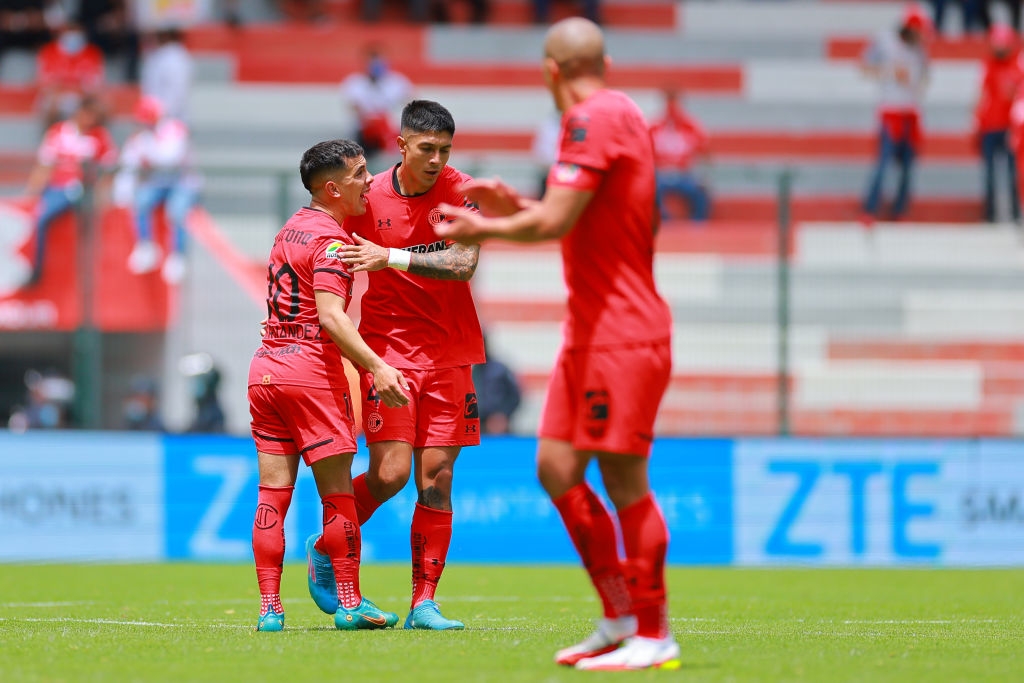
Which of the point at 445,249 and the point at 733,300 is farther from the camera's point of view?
the point at 733,300

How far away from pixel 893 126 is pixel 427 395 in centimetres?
1387

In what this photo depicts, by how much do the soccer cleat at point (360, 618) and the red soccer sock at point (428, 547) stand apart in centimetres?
22

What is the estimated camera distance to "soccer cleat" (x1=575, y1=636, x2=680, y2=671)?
5855mm

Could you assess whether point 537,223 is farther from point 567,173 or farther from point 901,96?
point 901,96

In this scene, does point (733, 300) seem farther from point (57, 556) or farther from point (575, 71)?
point (575, 71)

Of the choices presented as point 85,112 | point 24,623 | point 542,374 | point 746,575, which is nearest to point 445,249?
point 24,623

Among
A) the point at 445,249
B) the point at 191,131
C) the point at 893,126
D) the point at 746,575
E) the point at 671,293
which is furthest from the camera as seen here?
the point at 191,131

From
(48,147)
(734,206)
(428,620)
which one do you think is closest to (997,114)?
(734,206)

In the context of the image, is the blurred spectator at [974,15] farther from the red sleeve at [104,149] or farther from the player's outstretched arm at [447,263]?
the player's outstretched arm at [447,263]

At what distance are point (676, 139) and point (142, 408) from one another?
750 cm

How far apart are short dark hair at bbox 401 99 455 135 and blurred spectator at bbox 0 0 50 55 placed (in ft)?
55.8

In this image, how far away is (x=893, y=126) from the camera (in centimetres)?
2016

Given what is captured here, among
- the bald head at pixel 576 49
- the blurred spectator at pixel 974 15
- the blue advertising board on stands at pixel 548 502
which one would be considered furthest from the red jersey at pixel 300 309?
the blurred spectator at pixel 974 15

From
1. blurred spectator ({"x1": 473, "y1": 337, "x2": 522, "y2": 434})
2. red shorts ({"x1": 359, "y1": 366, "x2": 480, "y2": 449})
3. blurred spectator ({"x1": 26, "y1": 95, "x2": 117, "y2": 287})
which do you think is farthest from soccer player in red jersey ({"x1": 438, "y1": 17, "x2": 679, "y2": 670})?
blurred spectator ({"x1": 26, "y1": 95, "x2": 117, "y2": 287})
